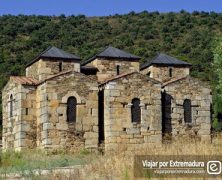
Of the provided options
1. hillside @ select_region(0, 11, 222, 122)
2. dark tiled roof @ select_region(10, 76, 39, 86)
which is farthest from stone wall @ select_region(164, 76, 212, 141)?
hillside @ select_region(0, 11, 222, 122)

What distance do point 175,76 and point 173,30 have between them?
35307 millimetres

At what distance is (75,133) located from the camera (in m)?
26.2

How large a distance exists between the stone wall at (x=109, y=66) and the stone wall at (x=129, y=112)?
8.68 ft

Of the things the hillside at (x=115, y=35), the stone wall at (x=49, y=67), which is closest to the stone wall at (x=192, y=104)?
the stone wall at (x=49, y=67)

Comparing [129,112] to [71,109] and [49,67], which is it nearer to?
[71,109]

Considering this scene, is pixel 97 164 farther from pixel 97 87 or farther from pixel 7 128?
pixel 7 128

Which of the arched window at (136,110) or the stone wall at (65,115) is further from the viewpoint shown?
the arched window at (136,110)

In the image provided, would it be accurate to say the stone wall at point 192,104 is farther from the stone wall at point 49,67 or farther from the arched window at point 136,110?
the stone wall at point 49,67

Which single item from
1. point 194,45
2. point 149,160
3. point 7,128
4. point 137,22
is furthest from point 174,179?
point 137,22

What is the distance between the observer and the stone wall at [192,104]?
Result: 28.4 m

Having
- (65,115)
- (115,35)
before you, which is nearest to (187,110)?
(65,115)

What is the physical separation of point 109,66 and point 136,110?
3.67 meters

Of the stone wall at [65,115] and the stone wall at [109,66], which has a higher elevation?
the stone wall at [109,66]

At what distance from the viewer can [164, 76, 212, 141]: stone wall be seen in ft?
93.1
